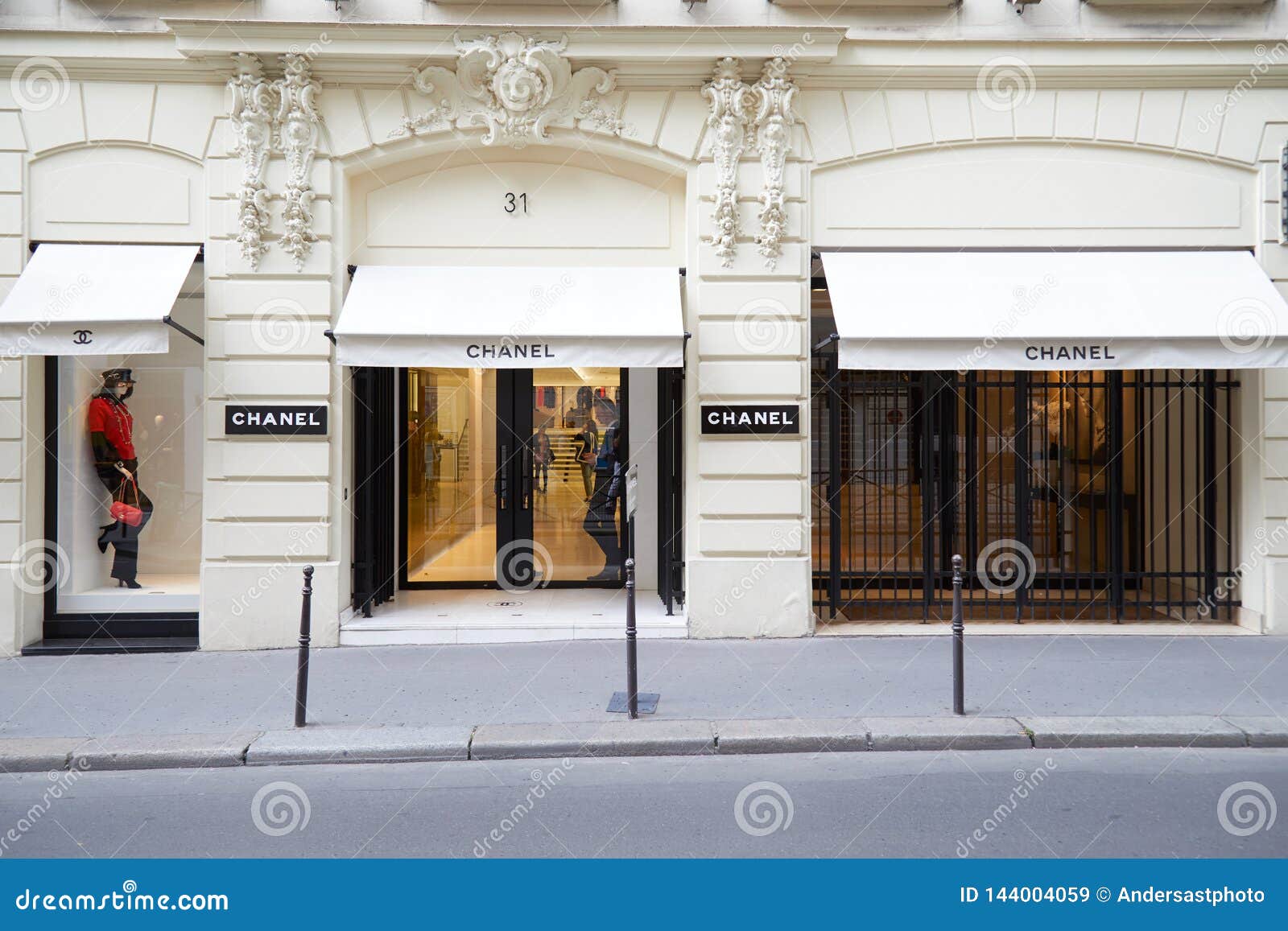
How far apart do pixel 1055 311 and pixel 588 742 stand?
6316 mm

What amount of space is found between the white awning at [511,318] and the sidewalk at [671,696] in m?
2.89

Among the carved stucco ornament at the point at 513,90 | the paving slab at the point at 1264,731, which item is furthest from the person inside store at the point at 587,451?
the paving slab at the point at 1264,731

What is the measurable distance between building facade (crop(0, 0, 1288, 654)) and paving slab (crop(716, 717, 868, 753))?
3.03 metres

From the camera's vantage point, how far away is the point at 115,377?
1032cm

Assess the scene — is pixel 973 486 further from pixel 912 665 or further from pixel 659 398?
pixel 659 398

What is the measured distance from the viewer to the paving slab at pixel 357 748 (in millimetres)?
6578

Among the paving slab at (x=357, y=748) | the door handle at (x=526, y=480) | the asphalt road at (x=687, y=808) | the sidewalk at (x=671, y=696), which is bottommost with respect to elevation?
the asphalt road at (x=687, y=808)

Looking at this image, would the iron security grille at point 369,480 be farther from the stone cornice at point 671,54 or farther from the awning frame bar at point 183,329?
the stone cornice at point 671,54

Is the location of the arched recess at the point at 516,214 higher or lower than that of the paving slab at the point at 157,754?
higher

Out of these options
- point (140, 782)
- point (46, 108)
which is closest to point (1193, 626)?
point (140, 782)

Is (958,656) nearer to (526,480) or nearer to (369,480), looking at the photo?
(369,480)

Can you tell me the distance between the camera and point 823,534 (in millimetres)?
10859

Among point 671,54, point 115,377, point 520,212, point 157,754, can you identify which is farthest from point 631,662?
point 115,377

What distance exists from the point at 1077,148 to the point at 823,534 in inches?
194
